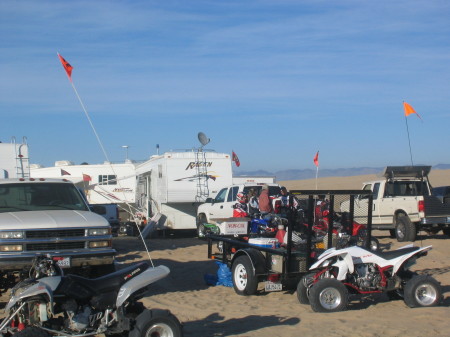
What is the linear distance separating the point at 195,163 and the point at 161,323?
1496cm

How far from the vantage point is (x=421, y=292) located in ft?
29.4

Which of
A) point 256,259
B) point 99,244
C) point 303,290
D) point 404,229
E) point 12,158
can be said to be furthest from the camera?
point 404,229

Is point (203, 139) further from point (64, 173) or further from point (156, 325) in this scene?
point (156, 325)

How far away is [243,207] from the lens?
45.5 ft

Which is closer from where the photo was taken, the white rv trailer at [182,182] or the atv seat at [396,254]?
the atv seat at [396,254]

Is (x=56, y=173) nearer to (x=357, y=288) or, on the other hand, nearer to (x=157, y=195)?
(x=157, y=195)

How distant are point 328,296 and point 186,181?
12921mm

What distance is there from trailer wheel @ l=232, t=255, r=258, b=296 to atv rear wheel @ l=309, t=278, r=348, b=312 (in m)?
1.54

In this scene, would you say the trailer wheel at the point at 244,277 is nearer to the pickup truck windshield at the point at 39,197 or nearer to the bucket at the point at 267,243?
the bucket at the point at 267,243

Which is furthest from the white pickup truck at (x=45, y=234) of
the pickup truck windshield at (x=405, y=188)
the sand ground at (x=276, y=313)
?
the pickup truck windshield at (x=405, y=188)

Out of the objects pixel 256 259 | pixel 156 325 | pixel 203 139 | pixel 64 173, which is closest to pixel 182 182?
pixel 203 139

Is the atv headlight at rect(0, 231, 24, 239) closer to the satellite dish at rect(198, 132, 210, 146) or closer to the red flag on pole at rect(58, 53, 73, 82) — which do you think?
the red flag on pole at rect(58, 53, 73, 82)

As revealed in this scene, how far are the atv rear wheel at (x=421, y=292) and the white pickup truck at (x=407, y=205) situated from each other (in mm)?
9356

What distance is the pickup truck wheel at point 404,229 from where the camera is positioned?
1809 centimetres
